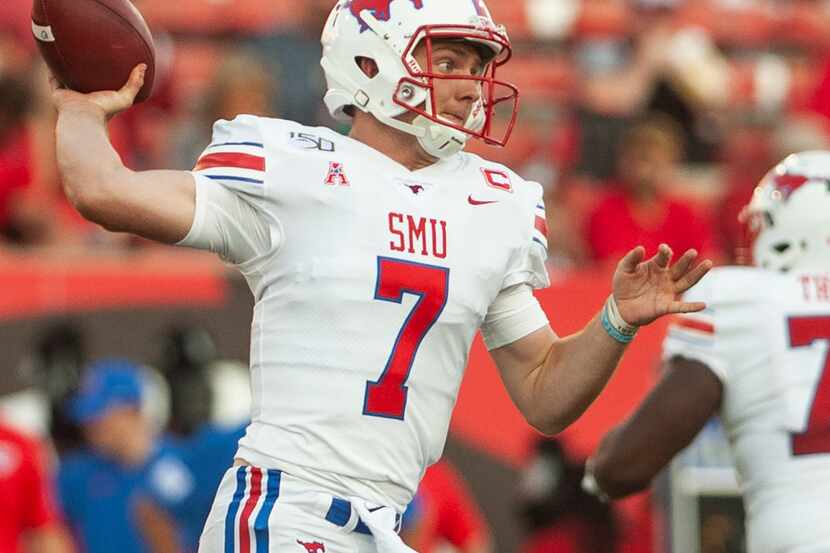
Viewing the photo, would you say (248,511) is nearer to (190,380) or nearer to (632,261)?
(632,261)

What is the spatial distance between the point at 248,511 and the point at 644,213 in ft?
17.2

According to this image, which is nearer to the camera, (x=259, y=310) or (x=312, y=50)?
(x=259, y=310)

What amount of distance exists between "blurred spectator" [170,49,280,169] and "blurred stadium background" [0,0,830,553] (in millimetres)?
12

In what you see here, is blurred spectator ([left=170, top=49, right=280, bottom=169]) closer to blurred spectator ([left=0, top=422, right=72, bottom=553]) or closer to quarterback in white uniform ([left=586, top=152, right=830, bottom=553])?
blurred spectator ([left=0, top=422, right=72, bottom=553])

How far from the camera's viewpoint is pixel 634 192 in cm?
864

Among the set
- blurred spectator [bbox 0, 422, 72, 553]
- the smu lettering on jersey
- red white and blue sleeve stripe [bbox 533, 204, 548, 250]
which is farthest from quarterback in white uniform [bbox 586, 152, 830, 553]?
blurred spectator [bbox 0, 422, 72, 553]

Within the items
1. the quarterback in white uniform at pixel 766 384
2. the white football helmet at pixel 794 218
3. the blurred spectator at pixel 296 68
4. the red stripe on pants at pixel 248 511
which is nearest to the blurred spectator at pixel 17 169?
the blurred spectator at pixel 296 68

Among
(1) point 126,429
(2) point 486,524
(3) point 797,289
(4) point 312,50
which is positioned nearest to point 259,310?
(3) point 797,289

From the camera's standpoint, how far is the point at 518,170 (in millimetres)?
9711

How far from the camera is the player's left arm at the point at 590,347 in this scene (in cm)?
375

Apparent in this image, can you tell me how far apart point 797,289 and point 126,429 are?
3.61 metres

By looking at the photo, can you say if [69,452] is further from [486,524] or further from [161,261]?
[486,524]

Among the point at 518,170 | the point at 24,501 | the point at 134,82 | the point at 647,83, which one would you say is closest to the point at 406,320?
the point at 134,82

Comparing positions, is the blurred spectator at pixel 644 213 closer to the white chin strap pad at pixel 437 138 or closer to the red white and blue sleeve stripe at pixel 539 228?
the red white and blue sleeve stripe at pixel 539 228
